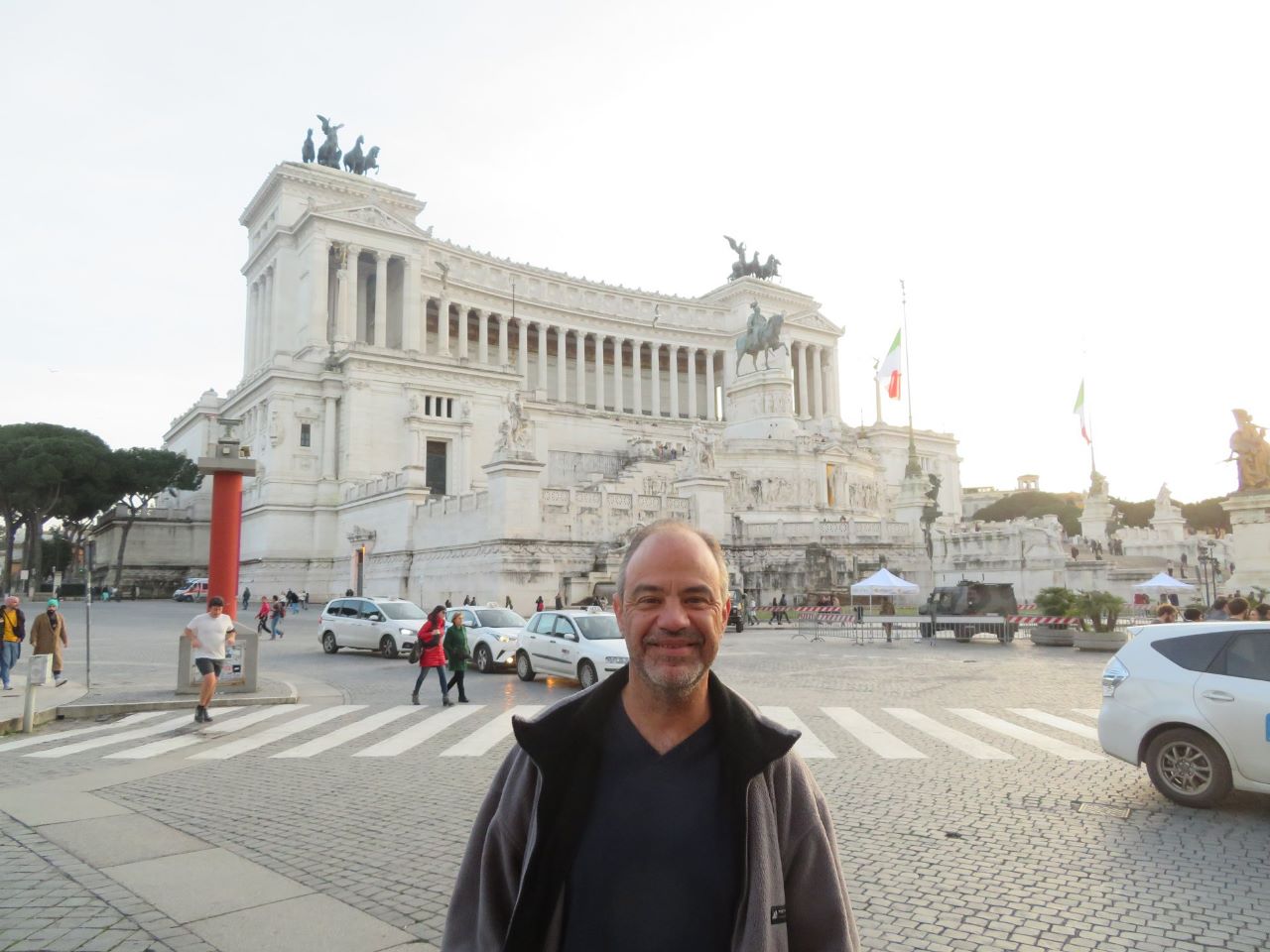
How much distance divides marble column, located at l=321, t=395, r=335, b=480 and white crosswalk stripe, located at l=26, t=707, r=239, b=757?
4253 cm

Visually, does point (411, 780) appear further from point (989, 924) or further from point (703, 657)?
point (703, 657)

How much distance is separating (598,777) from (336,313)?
67.3m

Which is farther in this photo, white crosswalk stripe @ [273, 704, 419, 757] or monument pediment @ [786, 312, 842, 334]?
monument pediment @ [786, 312, 842, 334]

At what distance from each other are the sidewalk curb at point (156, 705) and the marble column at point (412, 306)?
54.6 m

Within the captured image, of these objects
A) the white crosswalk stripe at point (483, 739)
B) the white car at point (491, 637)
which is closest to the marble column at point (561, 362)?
the white car at point (491, 637)

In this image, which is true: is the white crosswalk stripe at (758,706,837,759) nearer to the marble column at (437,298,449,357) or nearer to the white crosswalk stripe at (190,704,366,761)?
the white crosswalk stripe at (190,704,366,761)

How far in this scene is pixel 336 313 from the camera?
65.3 m

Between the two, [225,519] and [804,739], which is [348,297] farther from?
[804,739]

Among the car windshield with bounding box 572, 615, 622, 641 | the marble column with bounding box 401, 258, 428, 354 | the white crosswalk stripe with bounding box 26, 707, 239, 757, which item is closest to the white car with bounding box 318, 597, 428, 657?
the car windshield with bounding box 572, 615, 622, 641

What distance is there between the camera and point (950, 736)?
1180 cm

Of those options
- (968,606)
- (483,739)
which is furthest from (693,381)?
(483,739)

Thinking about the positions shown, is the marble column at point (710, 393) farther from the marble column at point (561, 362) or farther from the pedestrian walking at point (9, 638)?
the pedestrian walking at point (9, 638)

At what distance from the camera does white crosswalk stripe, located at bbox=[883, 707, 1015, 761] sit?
10637mm

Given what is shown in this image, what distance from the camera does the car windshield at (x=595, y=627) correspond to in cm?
1722
